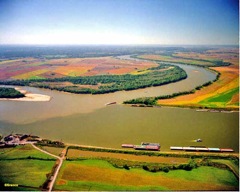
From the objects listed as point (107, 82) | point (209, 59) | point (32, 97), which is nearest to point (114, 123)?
point (32, 97)

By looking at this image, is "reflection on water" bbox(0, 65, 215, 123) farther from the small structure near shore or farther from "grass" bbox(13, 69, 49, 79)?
"grass" bbox(13, 69, 49, 79)

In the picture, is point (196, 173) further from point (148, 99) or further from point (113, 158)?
point (148, 99)

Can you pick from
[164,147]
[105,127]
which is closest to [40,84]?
[105,127]

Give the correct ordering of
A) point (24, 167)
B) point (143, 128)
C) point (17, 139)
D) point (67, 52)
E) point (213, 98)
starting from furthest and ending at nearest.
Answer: point (67, 52) → point (213, 98) → point (143, 128) → point (17, 139) → point (24, 167)

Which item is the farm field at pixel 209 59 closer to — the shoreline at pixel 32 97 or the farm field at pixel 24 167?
the shoreline at pixel 32 97

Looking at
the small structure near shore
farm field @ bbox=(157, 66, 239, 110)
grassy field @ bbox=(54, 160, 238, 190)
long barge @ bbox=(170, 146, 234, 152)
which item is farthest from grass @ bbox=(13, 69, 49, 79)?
long barge @ bbox=(170, 146, 234, 152)

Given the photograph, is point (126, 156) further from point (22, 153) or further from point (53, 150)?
point (22, 153)

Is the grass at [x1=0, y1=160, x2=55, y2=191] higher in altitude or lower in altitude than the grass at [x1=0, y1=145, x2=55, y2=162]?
higher

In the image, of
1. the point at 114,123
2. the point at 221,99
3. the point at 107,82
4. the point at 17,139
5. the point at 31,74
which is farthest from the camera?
the point at 31,74
